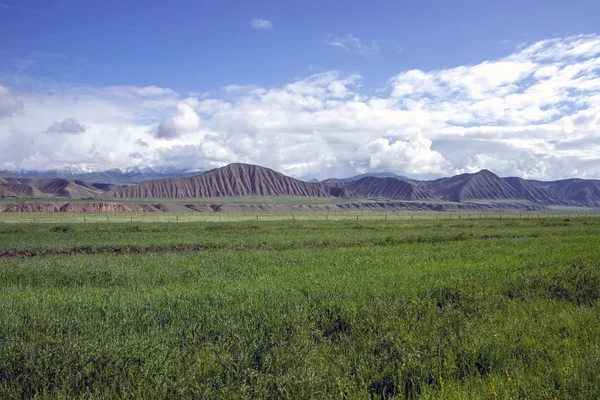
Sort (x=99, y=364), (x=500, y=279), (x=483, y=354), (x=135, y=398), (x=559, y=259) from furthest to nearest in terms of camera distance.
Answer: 1. (x=559, y=259)
2. (x=500, y=279)
3. (x=483, y=354)
4. (x=99, y=364)
5. (x=135, y=398)

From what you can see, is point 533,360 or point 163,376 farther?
point 533,360

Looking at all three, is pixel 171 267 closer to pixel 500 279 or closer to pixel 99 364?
pixel 99 364

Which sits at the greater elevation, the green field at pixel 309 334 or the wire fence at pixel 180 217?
the green field at pixel 309 334

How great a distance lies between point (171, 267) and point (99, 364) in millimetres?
10326

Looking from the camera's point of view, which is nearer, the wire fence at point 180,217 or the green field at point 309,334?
the green field at point 309,334

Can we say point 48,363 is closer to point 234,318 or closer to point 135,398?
point 135,398

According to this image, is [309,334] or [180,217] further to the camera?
[180,217]

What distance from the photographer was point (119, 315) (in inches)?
384

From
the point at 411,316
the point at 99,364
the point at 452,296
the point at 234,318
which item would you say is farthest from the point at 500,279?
the point at 99,364

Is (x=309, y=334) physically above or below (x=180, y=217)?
above

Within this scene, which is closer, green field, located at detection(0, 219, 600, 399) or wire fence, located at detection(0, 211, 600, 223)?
green field, located at detection(0, 219, 600, 399)

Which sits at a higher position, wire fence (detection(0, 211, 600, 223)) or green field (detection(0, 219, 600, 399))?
green field (detection(0, 219, 600, 399))

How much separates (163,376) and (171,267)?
11129mm

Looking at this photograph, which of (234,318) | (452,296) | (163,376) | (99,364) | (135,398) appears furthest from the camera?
(452,296)
